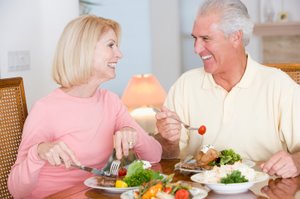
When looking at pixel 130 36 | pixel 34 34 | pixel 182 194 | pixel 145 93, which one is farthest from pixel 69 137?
pixel 130 36

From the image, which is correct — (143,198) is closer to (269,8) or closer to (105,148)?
(105,148)

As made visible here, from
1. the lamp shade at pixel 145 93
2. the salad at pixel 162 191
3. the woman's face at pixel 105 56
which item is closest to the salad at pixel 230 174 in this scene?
the salad at pixel 162 191

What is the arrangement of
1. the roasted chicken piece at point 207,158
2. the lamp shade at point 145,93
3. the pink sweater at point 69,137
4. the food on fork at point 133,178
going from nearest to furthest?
the food on fork at point 133,178 < the roasted chicken piece at point 207,158 < the pink sweater at point 69,137 < the lamp shade at point 145,93

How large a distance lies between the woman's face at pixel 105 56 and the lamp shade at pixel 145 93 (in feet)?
7.54

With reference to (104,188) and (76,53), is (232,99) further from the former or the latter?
(104,188)

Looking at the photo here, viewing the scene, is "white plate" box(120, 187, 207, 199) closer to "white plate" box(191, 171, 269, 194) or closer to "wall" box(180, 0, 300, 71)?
"white plate" box(191, 171, 269, 194)

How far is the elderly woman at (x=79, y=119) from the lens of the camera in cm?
220

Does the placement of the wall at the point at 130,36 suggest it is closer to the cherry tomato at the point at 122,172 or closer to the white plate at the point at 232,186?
the cherry tomato at the point at 122,172

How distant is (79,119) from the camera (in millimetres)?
2340

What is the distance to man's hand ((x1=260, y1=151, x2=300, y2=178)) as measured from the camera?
78.0 inches

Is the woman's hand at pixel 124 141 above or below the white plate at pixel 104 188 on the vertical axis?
above

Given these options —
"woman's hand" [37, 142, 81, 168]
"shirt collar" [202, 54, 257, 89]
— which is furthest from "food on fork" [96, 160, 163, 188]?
"shirt collar" [202, 54, 257, 89]

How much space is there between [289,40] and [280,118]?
3.85m

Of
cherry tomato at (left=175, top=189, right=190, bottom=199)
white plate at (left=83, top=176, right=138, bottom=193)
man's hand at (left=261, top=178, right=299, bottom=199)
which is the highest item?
cherry tomato at (left=175, top=189, right=190, bottom=199)
